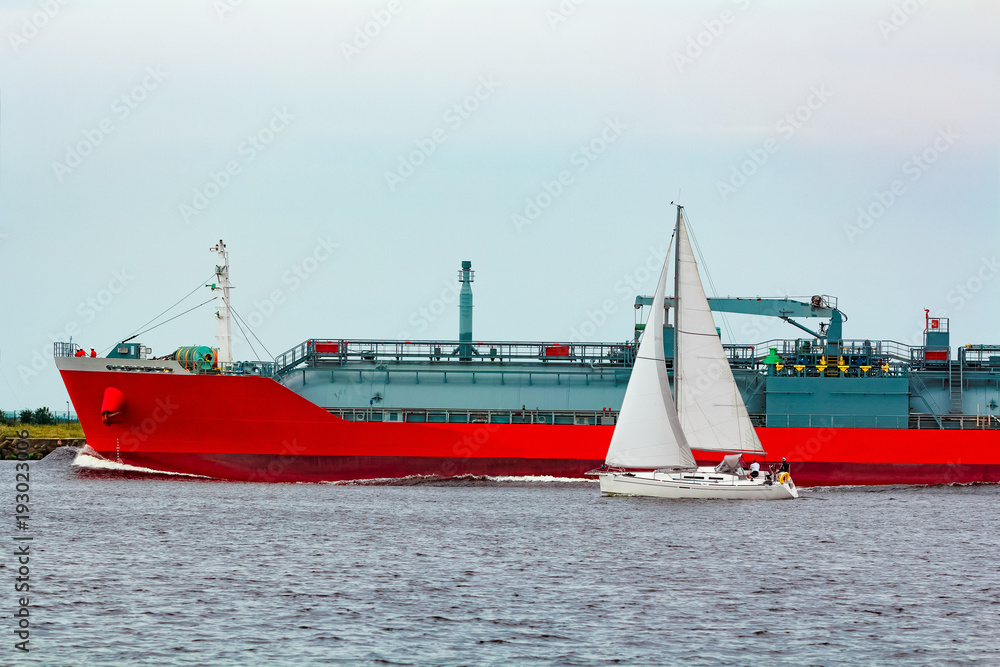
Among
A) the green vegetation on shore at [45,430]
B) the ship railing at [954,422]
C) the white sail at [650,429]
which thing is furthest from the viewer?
the green vegetation on shore at [45,430]

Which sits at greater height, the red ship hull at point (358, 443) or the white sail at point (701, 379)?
the white sail at point (701, 379)

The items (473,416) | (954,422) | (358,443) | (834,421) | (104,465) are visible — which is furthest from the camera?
(473,416)

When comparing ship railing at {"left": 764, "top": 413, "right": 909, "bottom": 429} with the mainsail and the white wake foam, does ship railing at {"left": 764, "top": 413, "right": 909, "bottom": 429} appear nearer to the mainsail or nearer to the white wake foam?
the mainsail

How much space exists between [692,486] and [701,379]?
3377 millimetres

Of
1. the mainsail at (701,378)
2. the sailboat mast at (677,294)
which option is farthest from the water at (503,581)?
the sailboat mast at (677,294)

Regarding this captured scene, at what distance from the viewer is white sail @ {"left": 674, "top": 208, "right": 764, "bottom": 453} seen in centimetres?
3656

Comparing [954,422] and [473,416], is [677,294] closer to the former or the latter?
[473,416]

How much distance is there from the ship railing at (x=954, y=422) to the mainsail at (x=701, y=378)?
10.8 metres

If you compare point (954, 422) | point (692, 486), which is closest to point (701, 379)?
point (692, 486)

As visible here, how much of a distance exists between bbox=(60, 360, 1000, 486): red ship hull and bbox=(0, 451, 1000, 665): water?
5154 millimetres

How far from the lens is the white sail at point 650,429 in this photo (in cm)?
3606

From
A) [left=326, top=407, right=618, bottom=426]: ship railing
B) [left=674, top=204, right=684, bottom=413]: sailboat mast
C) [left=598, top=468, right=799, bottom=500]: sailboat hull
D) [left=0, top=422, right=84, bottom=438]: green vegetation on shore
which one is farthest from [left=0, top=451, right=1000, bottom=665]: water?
[left=0, top=422, right=84, bottom=438]: green vegetation on shore

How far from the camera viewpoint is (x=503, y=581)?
23203 mm

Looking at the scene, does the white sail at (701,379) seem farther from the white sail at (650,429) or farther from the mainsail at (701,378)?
the white sail at (650,429)
